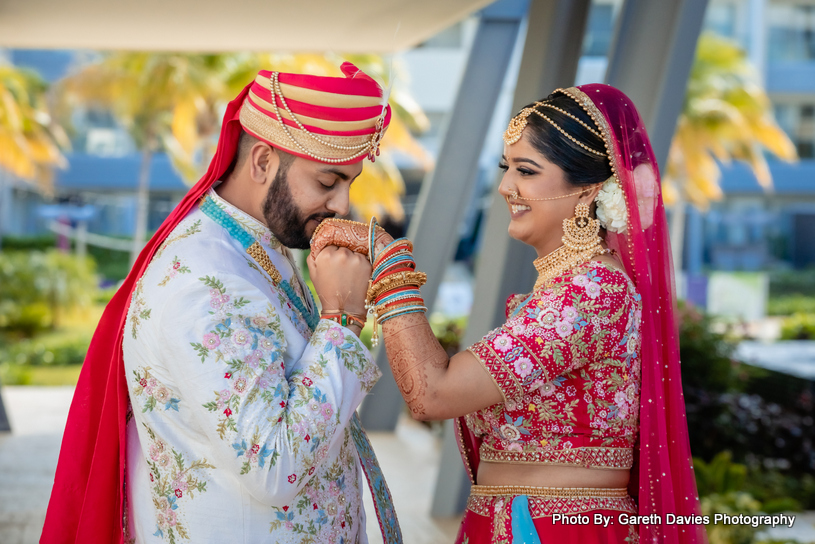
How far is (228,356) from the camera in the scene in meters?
1.52

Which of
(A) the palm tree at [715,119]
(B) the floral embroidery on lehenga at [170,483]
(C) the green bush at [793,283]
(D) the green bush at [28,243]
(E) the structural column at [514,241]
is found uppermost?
(A) the palm tree at [715,119]

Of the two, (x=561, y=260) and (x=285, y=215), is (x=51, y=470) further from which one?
(x=561, y=260)

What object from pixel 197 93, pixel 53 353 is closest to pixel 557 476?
pixel 197 93

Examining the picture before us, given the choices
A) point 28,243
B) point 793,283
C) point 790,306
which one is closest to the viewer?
point 28,243

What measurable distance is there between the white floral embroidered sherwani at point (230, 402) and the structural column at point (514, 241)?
2301mm

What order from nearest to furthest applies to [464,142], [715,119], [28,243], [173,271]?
[173,271]
[464,142]
[715,119]
[28,243]

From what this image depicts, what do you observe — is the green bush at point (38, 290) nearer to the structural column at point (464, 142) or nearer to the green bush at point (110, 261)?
the green bush at point (110, 261)

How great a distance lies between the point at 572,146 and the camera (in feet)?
6.19

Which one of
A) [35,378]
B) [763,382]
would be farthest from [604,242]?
[35,378]

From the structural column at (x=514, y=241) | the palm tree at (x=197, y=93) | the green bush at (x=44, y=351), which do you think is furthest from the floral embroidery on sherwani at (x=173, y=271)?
the green bush at (x=44, y=351)

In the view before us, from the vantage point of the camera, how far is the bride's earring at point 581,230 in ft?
6.20

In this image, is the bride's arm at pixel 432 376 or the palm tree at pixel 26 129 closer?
the bride's arm at pixel 432 376

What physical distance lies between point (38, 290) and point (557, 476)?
1502cm

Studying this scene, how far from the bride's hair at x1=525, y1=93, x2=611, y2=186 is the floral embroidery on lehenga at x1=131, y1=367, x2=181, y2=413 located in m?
1.04
